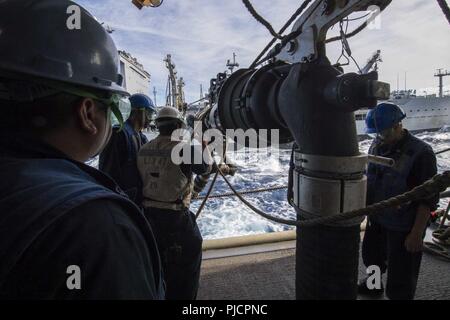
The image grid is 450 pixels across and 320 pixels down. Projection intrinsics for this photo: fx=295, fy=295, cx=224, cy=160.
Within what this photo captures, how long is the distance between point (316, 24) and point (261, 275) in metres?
2.71

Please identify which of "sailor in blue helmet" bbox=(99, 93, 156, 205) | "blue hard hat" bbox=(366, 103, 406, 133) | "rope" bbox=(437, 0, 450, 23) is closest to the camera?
"rope" bbox=(437, 0, 450, 23)

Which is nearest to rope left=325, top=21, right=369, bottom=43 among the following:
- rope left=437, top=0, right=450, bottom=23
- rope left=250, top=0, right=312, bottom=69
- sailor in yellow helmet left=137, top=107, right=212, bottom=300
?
rope left=250, top=0, right=312, bottom=69

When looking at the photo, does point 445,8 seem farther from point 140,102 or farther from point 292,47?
point 140,102

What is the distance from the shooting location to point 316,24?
112 centimetres

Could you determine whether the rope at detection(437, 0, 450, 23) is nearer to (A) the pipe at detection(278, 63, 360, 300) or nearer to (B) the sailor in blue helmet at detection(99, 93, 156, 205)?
(A) the pipe at detection(278, 63, 360, 300)

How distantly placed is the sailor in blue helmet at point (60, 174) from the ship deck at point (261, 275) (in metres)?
2.23

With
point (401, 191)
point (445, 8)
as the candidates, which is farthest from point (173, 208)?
point (445, 8)

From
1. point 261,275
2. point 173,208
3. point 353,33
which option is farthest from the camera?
point 261,275

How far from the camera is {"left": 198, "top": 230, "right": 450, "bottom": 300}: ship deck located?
285 cm

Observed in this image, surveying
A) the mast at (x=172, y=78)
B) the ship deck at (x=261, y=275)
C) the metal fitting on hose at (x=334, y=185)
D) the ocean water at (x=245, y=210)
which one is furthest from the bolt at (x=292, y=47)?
the mast at (x=172, y=78)

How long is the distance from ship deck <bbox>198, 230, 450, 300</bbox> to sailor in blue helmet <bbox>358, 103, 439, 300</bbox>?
2.02 feet

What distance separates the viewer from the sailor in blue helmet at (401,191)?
2.25 metres

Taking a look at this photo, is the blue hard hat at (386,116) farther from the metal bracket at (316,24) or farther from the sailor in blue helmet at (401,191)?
the metal bracket at (316,24)

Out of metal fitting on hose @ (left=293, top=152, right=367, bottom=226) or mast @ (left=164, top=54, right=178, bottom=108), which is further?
mast @ (left=164, top=54, right=178, bottom=108)
